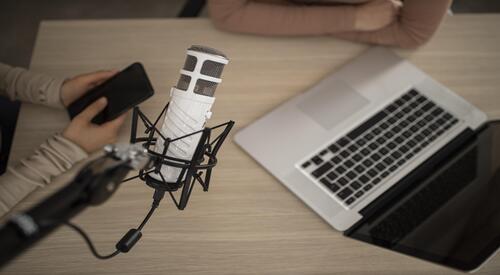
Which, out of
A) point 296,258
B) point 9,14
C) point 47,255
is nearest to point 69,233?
point 47,255

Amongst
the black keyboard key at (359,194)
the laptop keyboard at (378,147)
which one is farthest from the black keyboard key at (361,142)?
the black keyboard key at (359,194)

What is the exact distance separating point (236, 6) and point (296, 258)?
21.6 inches

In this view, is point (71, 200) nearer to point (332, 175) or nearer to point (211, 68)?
point (211, 68)

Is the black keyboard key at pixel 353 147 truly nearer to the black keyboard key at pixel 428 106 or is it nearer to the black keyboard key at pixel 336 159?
the black keyboard key at pixel 336 159

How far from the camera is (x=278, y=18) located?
3.93ft

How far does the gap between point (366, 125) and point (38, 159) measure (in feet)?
2.01

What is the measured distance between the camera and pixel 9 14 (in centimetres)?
223

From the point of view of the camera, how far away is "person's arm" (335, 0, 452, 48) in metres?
1.17

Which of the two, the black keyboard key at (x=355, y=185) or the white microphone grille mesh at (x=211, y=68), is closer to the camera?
the white microphone grille mesh at (x=211, y=68)

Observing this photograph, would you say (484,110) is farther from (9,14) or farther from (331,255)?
(9,14)

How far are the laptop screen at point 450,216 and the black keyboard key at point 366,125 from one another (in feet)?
0.48

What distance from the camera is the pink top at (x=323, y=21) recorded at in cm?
118

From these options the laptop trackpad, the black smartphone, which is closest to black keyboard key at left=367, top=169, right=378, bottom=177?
the laptop trackpad

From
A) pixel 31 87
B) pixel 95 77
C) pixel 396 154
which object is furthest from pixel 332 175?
pixel 31 87
